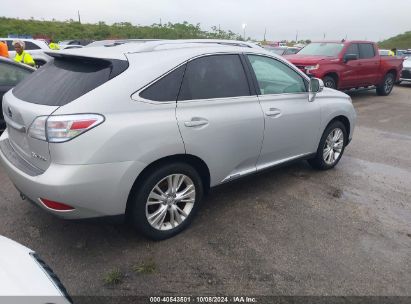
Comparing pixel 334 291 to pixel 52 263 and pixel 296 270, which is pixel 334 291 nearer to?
pixel 296 270

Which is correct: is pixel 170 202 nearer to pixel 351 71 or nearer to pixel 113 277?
pixel 113 277

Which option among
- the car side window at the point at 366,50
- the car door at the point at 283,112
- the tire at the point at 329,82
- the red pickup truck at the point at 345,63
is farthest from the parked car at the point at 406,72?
the car door at the point at 283,112

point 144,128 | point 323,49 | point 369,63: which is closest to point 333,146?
point 144,128

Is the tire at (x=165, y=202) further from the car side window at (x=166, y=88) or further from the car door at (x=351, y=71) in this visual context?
the car door at (x=351, y=71)

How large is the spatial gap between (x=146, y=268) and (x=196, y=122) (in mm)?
1257

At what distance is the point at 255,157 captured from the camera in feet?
12.4

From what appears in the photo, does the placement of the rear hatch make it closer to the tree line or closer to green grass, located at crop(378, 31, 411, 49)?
the tree line

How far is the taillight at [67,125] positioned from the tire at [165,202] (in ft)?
2.08

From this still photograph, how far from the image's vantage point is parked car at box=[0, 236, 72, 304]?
5.30 ft

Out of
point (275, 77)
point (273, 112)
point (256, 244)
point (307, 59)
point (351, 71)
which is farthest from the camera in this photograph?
point (351, 71)

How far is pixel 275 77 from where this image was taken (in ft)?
13.3

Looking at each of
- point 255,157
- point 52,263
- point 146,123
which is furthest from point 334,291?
point 52,263

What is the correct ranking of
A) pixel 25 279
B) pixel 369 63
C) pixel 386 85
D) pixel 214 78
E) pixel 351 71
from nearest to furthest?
pixel 25 279 < pixel 214 78 < pixel 351 71 < pixel 369 63 < pixel 386 85

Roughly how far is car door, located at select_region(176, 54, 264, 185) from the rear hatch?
25.3 inches
